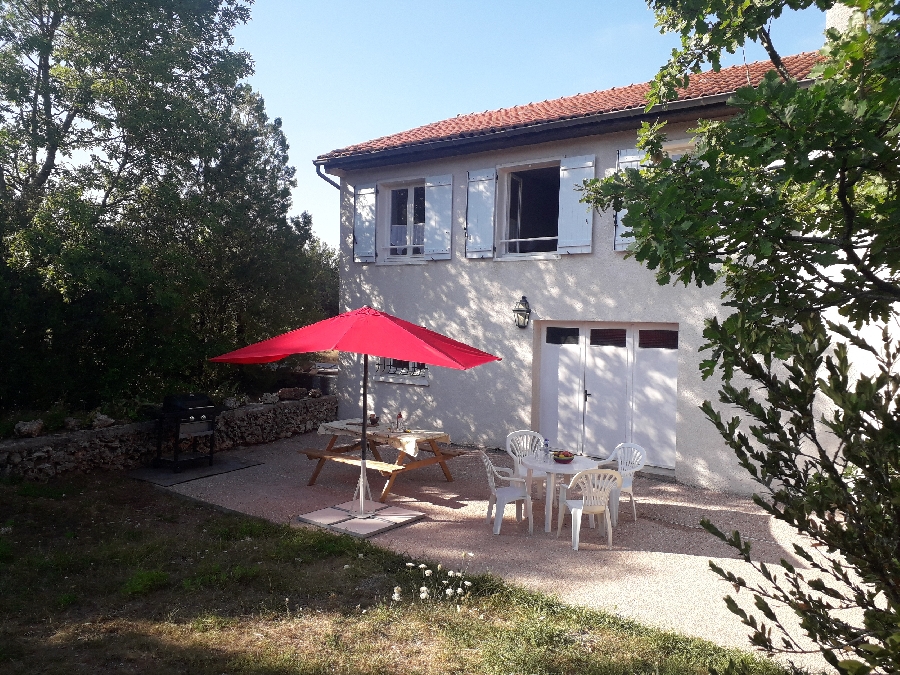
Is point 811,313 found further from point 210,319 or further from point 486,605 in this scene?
point 210,319

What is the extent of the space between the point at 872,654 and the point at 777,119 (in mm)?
1507

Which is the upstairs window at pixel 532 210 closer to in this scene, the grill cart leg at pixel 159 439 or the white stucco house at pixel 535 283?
the white stucco house at pixel 535 283

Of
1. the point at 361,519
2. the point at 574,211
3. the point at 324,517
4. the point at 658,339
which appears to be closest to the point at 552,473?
the point at 361,519

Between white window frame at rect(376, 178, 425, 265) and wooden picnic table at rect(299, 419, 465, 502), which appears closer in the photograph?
wooden picnic table at rect(299, 419, 465, 502)

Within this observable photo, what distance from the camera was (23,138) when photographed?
858cm

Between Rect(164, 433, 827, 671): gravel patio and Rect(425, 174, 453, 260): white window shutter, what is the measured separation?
4124 millimetres

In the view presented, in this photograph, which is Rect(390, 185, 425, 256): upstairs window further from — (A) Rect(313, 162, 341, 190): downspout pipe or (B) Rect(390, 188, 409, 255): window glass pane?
(A) Rect(313, 162, 341, 190): downspout pipe

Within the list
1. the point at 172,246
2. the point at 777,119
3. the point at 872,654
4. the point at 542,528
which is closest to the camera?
the point at 872,654

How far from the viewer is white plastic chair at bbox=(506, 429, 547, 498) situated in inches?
280

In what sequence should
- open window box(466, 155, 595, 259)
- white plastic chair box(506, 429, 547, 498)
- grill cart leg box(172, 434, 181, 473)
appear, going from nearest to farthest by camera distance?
white plastic chair box(506, 429, 547, 498), grill cart leg box(172, 434, 181, 473), open window box(466, 155, 595, 259)

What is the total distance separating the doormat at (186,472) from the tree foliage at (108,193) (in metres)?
1.65

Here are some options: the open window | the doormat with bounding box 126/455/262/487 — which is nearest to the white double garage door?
the open window

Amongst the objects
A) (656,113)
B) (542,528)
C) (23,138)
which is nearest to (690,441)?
(542,528)

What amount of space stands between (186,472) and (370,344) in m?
4.37
